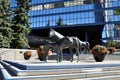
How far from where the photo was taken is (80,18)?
2611 inches

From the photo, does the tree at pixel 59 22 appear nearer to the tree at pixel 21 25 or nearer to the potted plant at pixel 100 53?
the tree at pixel 21 25

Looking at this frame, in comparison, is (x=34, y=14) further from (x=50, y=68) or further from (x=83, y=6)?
(x=50, y=68)

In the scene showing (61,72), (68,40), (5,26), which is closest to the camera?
(61,72)

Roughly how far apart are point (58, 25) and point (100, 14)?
405 inches

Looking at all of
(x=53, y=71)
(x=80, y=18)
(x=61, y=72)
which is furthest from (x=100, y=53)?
(x=80, y=18)

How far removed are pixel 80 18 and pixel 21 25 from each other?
2243 cm

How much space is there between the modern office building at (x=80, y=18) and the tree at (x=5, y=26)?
80.7 ft

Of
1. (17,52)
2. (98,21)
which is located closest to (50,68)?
(17,52)

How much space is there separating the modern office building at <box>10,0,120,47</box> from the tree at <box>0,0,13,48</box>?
2461cm

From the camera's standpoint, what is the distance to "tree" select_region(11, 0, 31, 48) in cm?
4568

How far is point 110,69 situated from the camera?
14.6 meters

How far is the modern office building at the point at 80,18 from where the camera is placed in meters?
63.7

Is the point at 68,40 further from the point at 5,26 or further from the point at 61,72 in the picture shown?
the point at 5,26

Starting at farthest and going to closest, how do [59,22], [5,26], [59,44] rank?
[59,22] → [5,26] → [59,44]
